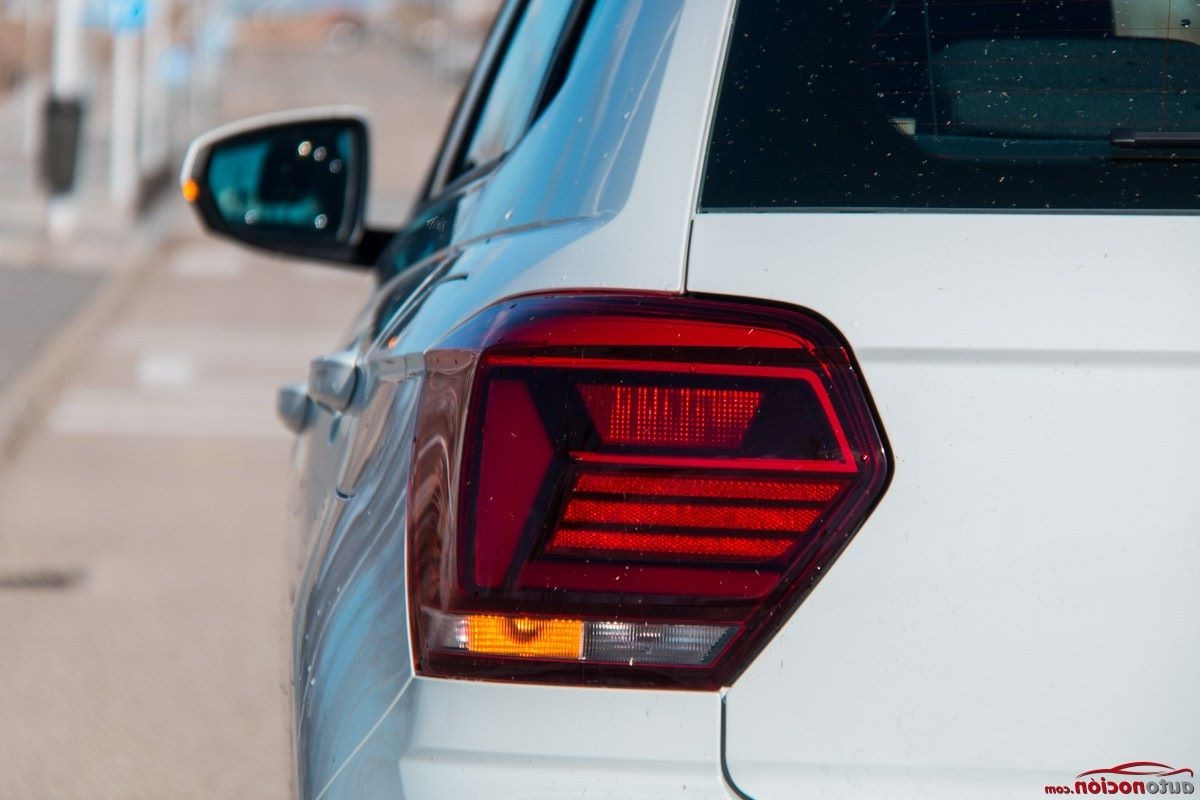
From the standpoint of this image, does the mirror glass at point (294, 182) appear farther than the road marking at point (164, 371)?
No

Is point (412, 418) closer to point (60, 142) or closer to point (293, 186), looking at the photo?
point (293, 186)

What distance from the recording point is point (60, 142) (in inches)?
590

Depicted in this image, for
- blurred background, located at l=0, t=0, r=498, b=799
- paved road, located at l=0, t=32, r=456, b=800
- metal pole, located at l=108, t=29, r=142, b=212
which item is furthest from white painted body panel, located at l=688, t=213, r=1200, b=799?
metal pole, located at l=108, t=29, r=142, b=212

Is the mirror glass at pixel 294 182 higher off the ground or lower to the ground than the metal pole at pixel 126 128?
higher

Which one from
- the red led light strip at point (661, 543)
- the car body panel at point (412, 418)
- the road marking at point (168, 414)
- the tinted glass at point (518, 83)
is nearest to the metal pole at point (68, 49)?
the road marking at point (168, 414)

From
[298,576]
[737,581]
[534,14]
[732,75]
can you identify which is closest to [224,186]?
[534,14]

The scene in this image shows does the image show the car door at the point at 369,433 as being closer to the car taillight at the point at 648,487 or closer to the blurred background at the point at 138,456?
the car taillight at the point at 648,487

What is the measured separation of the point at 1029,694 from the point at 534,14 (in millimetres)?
1411

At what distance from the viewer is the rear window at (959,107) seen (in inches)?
59.3

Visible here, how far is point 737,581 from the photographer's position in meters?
1.47

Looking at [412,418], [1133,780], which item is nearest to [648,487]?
[412,418]

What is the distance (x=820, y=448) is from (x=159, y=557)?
5.48 metres

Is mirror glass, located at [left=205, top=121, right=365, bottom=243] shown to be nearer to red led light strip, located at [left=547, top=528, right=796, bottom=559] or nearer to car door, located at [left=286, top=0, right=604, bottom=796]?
car door, located at [left=286, top=0, right=604, bottom=796]

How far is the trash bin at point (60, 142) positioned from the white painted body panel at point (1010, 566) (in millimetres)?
14306
